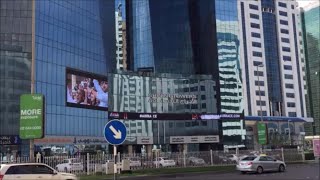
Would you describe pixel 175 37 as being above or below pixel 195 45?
above

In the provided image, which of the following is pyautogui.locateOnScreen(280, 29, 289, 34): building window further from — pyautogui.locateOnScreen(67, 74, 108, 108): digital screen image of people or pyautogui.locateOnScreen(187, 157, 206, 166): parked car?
pyautogui.locateOnScreen(187, 157, 206, 166): parked car

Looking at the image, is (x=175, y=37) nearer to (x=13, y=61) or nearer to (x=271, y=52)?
(x=13, y=61)

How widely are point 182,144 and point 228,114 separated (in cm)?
1408

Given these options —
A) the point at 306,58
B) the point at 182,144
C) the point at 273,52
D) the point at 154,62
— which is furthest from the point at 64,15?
the point at 306,58

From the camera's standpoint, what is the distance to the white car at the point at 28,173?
19.7 meters

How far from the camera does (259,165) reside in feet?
109

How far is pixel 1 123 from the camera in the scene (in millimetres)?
70688

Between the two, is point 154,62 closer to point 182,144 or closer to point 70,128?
point 182,144

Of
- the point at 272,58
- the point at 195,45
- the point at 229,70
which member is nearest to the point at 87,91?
the point at 229,70

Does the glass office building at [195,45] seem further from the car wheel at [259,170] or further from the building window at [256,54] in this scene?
the car wheel at [259,170]

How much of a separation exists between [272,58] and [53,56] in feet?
322

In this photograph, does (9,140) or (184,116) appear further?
(184,116)

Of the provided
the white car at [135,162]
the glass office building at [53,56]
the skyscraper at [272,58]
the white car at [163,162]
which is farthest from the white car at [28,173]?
the skyscraper at [272,58]

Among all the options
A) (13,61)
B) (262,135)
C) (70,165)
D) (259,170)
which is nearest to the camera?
(70,165)
